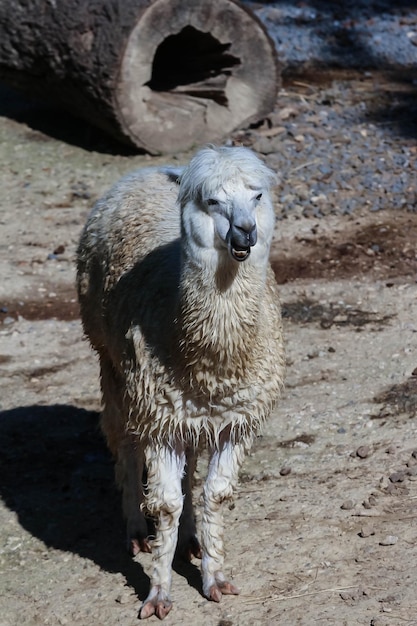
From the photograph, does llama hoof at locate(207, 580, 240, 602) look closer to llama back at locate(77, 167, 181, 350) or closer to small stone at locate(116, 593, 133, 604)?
small stone at locate(116, 593, 133, 604)

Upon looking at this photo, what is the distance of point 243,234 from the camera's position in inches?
176

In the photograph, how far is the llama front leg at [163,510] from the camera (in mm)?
5477

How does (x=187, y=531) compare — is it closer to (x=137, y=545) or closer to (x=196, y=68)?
(x=137, y=545)

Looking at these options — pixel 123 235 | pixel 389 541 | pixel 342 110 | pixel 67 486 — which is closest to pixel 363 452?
pixel 389 541

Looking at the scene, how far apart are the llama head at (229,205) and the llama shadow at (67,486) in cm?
215

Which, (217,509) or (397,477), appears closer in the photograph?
(217,509)

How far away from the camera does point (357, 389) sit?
25.7ft

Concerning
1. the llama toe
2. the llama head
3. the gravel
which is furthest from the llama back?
the gravel

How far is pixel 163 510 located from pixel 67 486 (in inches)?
74.7

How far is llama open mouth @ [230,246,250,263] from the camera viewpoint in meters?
4.48

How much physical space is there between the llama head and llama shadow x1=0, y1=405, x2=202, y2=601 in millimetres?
2154

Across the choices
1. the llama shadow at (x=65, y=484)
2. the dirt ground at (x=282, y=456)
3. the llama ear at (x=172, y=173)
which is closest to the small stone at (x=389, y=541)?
the dirt ground at (x=282, y=456)

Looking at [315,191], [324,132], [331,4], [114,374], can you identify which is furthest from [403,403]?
[331,4]

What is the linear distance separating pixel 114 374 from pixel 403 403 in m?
2.12
